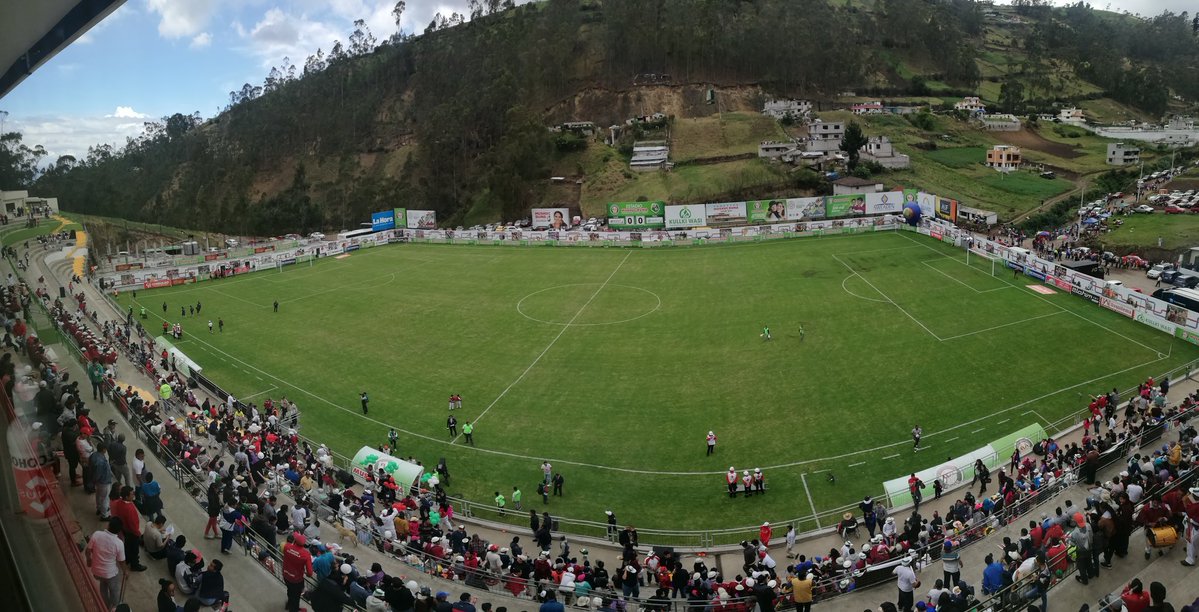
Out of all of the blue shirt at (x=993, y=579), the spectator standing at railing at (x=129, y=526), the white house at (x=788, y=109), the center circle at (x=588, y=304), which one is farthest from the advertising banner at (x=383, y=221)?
the blue shirt at (x=993, y=579)

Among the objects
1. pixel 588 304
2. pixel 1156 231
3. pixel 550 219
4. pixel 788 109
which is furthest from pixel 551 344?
pixel 788 109

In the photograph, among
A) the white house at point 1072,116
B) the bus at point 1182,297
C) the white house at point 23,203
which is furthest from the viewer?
the white house at point 1072,116

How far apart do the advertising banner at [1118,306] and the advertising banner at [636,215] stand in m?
39.3

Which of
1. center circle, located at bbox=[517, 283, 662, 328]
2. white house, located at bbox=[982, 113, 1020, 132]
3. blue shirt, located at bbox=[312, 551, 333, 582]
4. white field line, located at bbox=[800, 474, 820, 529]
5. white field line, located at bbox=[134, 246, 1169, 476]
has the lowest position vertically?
white field line, located at bbox=[800, 474, 820, 529]

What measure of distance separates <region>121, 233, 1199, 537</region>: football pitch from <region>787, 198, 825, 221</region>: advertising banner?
13.6m

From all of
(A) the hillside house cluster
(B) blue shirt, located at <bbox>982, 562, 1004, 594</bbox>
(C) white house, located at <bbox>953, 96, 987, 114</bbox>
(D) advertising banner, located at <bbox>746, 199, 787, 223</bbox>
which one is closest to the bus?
(B) blue shirt, located at <bbox>982, 562, 1004, 594</bbox>

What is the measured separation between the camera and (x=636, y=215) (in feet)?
230

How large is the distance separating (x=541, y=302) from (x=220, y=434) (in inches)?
954

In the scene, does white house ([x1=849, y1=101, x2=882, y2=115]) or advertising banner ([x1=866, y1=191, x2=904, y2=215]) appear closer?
advertising banner ([x1=866, y1=191, x2=904, y2=215])

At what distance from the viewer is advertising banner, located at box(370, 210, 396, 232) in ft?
262

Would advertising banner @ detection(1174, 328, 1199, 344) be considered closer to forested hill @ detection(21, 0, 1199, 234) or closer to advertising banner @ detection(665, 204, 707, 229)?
advertising banner @ detection(665, 204, 707, 229)

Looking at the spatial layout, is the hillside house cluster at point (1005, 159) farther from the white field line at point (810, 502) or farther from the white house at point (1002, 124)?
the white field line at point (810, 502)

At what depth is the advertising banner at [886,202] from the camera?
6475cm

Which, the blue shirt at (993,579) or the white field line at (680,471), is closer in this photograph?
the blue shirt at (993,579)
